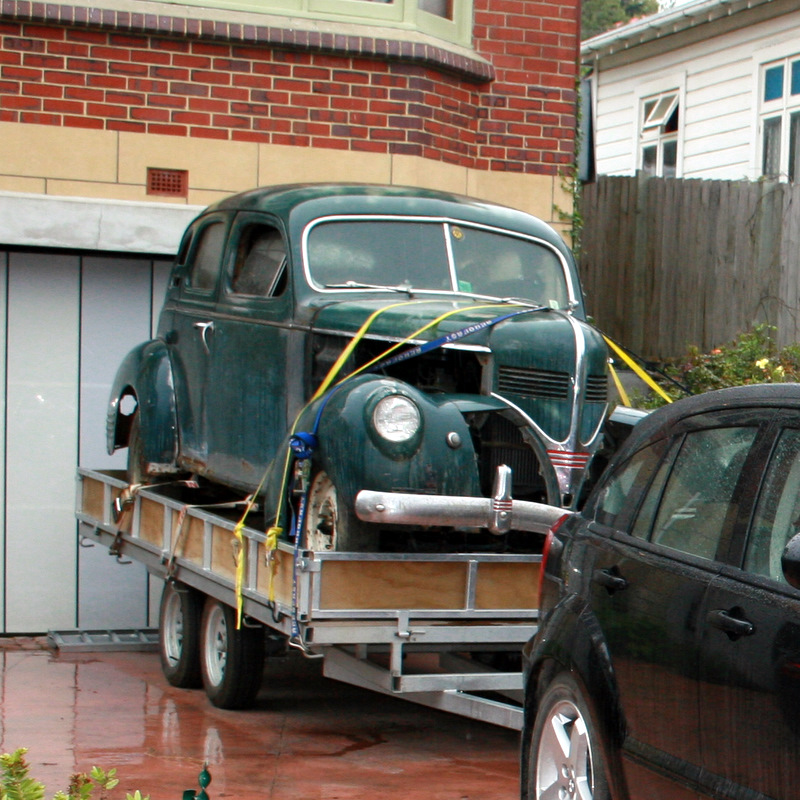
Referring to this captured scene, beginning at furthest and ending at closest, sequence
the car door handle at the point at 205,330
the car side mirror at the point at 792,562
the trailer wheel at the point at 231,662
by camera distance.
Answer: the car door handle at the point at 205,330
the trailer wheel at the point at 231,662
the car side mirror at the point at 792,562

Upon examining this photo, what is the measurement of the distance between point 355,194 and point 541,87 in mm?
3615

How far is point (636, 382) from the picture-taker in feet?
38.0

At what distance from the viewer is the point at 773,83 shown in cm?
1705

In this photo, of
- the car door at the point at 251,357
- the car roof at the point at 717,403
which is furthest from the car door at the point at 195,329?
the car roof at the point at 717,403

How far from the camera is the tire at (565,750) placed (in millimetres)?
4555

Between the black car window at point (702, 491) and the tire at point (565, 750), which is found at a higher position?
the black car window at point (702, 491)

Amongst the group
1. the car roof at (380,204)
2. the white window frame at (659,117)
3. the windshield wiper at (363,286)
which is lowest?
the windshield wiper at (363,286)

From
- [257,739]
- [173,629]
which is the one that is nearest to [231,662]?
[257,739]

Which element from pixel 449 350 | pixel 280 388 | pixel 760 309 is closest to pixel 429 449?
pixel 449 350

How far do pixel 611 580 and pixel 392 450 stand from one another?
1.92 meters

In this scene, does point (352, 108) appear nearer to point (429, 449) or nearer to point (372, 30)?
point (372, 30)

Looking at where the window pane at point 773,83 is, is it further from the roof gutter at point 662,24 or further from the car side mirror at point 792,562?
the car side mirror at point 792,562

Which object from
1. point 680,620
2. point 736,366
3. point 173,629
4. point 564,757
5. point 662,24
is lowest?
point 173,629

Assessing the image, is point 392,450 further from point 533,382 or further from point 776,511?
point 776,511
